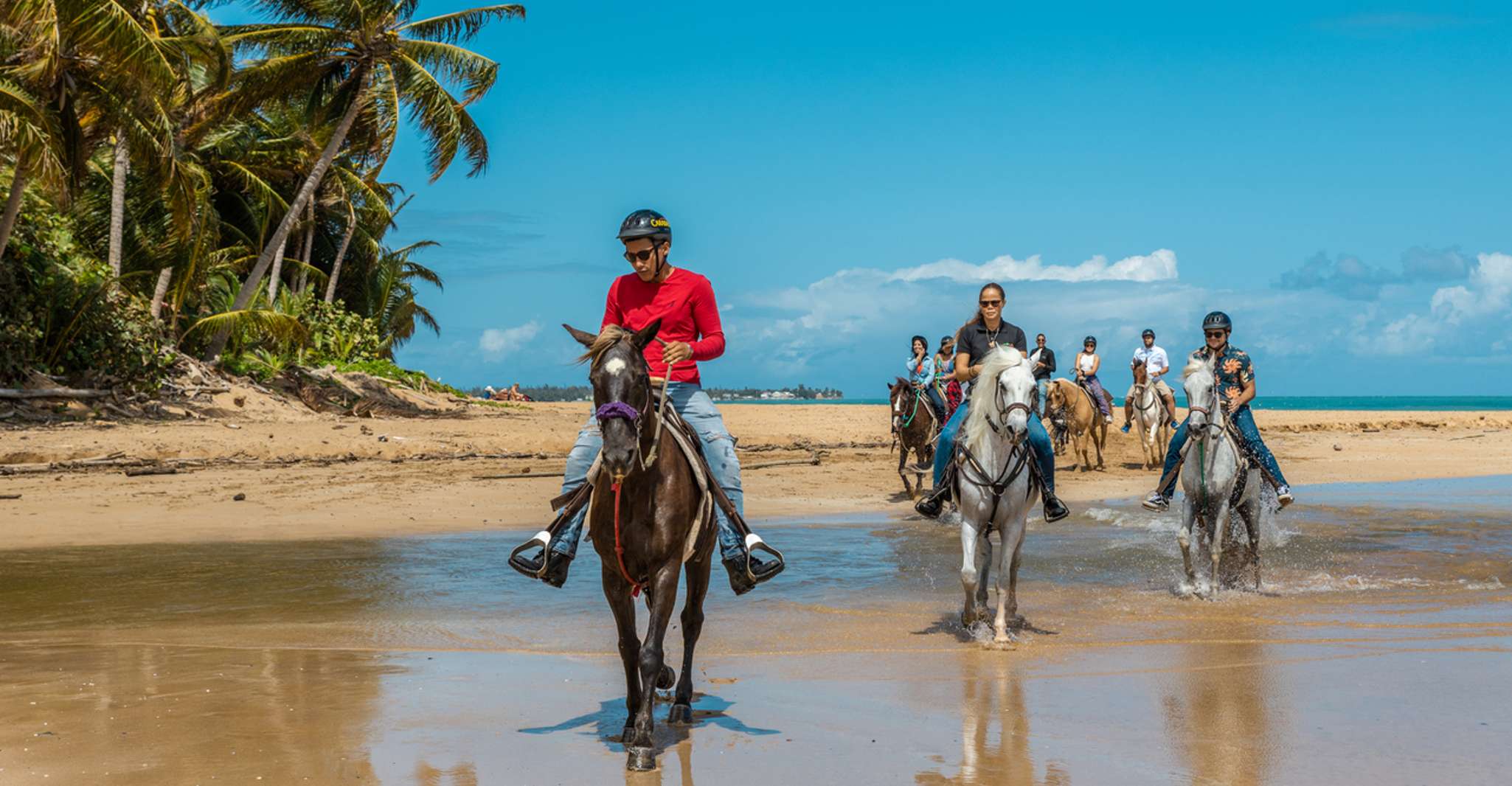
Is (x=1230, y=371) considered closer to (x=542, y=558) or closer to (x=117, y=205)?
(x=542, y=558)

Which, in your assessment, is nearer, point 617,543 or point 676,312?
point 617,543

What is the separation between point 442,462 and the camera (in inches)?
810

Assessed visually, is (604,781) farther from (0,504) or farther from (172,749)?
(0,504)

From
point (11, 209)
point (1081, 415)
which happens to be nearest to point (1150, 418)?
point (1081, 415)

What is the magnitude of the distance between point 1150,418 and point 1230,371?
45.6 feet

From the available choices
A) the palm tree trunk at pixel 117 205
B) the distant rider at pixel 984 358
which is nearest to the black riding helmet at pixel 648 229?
the distant rider at pixel 984 358

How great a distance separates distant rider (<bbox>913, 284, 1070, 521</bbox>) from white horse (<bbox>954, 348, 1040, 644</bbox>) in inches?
9.0

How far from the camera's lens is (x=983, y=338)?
366 inches

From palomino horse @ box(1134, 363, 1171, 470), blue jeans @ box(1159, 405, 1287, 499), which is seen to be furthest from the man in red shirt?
palomino horse @ box(1134, 363, 1171, 470)

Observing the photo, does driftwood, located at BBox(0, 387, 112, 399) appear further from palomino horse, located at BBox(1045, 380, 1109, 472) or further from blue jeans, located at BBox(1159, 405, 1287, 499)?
blue jeans, located at BBox(1159, 405, 1287, 499)

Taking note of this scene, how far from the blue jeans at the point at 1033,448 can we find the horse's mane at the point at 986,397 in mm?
181

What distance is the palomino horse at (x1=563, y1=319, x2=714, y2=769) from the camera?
5.44m

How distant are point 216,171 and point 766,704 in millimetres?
28858

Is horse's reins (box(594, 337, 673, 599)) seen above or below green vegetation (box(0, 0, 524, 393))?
below
